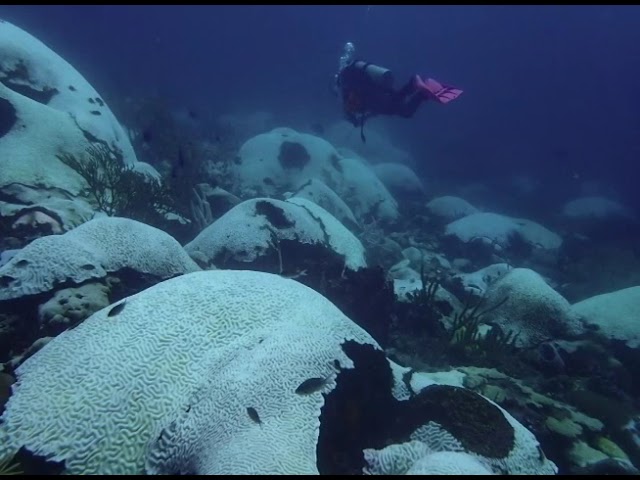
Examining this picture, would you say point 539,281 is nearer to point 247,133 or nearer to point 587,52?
point 247,133

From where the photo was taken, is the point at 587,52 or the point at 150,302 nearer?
the point at 150,302

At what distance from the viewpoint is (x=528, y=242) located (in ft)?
42.7

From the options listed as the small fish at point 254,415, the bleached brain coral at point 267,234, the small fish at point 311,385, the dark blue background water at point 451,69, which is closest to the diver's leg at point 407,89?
the bleached brain coral at point 267,234

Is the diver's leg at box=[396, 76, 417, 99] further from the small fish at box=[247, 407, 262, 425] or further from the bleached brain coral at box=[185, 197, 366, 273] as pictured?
the small fish at box=[247, 407, 262, 425]

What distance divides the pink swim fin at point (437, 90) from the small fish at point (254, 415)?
6949 mm

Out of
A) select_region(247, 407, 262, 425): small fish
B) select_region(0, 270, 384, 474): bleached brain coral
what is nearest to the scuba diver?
select_region(0, 270, 384, 474): bleached brain coral

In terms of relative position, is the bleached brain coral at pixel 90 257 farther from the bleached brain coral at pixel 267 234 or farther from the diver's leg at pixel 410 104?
the diver's leg at pixel 410 104

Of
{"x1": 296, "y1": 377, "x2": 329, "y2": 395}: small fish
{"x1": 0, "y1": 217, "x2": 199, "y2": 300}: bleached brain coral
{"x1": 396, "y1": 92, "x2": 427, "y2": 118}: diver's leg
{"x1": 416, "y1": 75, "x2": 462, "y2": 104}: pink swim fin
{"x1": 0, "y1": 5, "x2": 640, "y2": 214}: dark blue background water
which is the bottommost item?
{"x1": 296, "y1": 377, "x2": 329, "y2": 395}: small fish

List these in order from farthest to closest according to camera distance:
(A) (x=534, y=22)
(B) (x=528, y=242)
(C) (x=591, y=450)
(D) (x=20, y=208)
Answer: (A) (x=534, y=22)
(B) (x=528, y=242)
(D) (x=20, y=208)
(C) (x=591, y=450)

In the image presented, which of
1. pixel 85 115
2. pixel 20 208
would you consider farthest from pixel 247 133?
pixel 20 208

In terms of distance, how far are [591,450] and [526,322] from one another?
97.0 inches

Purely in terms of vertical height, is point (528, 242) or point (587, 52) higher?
point (587, 52)

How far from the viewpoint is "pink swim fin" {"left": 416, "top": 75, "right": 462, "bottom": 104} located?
7719 millimetres

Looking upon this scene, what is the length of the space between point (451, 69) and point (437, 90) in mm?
49415
